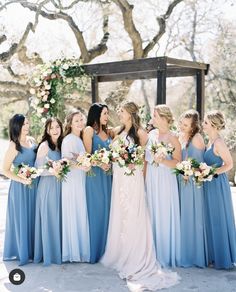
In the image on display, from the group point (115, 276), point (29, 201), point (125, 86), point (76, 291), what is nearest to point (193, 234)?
point (115, 276)

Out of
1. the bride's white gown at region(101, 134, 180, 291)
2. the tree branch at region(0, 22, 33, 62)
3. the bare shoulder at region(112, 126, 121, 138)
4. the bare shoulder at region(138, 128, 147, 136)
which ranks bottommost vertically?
the bride's white gown at region(101, 134, 180, 291)

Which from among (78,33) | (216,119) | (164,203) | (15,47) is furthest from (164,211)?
(78,33)

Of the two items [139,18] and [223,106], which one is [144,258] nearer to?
[139,18]

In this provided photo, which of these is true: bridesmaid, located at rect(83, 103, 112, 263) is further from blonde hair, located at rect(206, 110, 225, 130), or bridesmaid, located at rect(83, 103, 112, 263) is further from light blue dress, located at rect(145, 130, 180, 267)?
blonde hair, located at rect(206, 110, 225, 130)

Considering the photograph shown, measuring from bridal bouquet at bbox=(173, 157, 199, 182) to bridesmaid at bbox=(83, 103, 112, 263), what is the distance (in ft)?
3.23

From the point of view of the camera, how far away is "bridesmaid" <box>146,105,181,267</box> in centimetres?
543

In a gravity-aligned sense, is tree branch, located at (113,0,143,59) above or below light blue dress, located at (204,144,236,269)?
above

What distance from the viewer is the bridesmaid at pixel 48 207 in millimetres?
5569

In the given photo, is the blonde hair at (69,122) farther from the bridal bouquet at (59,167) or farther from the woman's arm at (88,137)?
the bridal bouquet at (59,167)

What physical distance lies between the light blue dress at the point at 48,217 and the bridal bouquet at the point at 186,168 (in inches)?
59.0

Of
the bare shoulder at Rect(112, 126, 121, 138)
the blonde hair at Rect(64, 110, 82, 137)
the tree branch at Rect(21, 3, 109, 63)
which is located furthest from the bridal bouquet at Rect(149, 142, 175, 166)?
the tree branch at Rect(21, 3, 109, 63)

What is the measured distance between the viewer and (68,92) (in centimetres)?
720

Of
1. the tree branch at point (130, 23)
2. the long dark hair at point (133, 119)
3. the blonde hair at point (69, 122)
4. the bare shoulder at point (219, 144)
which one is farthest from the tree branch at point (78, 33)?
the bare shoulder at point (219, 144)

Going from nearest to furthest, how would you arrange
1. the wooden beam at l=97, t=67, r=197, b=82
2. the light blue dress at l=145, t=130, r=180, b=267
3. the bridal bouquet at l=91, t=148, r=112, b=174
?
the bridal bouquet at l=91, t=148, r=112, b=174
the light blue dress at l=145, t=130, r=180, b=267
the wooden beam at l=97, t=67, r=197, b=82
